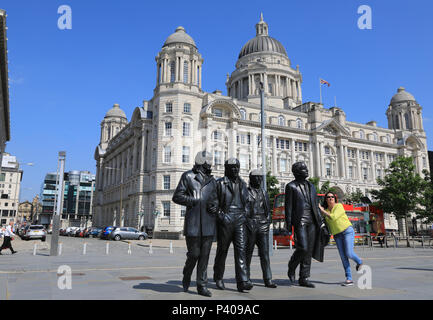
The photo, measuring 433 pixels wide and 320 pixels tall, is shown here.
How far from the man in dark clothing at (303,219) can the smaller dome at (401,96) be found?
7774 centimetres

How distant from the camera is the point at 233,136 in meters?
52.8

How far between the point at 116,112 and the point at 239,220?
84.4m

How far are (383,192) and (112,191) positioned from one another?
53.6 meters

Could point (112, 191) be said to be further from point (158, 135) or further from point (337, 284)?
point (337, 284)

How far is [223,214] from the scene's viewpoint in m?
6.44

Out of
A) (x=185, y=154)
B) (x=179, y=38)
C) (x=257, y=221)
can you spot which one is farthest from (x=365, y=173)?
(x=257, y=221)

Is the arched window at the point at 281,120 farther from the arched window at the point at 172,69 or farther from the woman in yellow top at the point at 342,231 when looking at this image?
the woman in yellow top at the point at 342,231

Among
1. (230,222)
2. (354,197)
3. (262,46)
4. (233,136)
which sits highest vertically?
(262,46)

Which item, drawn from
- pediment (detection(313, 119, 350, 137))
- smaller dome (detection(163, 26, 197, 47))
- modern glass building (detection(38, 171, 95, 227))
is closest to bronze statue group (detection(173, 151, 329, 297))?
smaller dome (detection(163, 26, 197, 47))

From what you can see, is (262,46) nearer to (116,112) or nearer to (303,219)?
(116,112)

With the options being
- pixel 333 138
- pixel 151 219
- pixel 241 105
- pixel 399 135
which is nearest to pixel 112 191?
pixel 151 219

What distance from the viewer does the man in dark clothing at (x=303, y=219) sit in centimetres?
693

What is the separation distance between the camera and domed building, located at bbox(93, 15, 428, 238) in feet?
164

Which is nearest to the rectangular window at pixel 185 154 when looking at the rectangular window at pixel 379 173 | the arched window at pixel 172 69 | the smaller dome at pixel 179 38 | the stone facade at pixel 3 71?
the arched window at pixel 172 69
